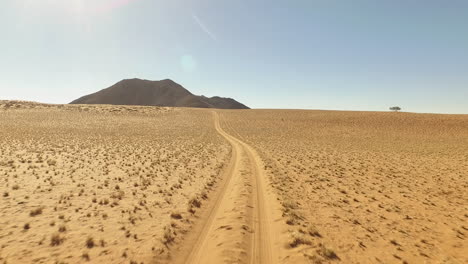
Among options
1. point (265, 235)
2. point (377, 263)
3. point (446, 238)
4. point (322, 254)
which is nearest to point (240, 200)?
point (265, 235)

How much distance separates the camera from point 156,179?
15906mm

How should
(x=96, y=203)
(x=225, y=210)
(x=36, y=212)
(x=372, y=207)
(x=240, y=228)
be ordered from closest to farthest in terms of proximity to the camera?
(x=240, y=228) < (x=36, y=212) < (x=225, y=210) < (x=96, y=203) < (x=372, y=207)

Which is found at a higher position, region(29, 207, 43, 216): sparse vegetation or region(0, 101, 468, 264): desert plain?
region(29, 207, 43, 216): sparse vegetation

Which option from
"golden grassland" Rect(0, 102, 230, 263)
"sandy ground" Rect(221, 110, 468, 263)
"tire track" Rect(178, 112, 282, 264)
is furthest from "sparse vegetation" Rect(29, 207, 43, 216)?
"sandy ground" Rect(221, 110, 468, 263)

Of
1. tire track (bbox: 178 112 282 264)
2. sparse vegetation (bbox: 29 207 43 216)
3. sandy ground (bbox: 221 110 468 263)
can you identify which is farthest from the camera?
sparse vegetation (bbox: 29 207 43 216)

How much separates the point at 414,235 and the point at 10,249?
13.0 meters

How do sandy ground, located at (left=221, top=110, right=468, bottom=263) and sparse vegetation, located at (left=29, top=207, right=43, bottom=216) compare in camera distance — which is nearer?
sandy ground, located at (left=221, top=110, right=468, bottom=263)

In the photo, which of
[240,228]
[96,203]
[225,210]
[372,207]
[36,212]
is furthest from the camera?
[372,207]

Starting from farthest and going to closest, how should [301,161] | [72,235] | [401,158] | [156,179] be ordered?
[401,158] < [301,161] < [156,179] < [72,235]

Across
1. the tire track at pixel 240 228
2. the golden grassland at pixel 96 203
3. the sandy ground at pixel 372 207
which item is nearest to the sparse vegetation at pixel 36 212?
the golden grassland at pixel 96 203

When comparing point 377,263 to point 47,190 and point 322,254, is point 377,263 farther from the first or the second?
point 47,190

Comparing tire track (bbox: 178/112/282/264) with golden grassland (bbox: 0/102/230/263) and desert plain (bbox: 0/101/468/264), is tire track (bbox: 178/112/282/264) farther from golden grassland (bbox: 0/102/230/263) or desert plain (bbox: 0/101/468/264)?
golden grassland (bbox: 0/102/230/263)

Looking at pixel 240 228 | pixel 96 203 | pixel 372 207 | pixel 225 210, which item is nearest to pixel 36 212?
pixel 96 203

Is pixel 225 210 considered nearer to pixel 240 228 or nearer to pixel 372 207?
pixel 240 228
